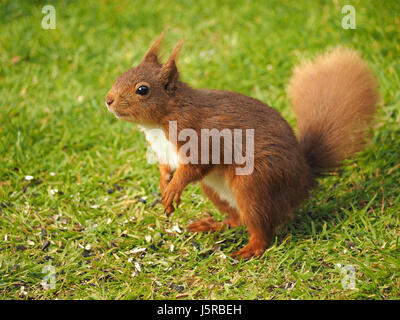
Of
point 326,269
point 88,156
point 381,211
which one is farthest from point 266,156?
point 88,156

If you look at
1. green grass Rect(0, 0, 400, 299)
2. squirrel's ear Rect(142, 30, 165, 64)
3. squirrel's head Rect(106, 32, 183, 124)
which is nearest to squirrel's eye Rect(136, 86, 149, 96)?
squirrel's head Rect(106, 32, 183, 124)

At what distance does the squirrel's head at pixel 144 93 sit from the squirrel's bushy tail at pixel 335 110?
0.92m

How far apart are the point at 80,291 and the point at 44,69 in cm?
290

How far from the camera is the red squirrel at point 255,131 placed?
2475 mm

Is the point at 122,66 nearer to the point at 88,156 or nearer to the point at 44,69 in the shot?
the point at 44,69

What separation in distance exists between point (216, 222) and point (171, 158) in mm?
641

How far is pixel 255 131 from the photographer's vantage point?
256 centimetres

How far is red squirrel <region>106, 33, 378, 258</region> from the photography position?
2475mm

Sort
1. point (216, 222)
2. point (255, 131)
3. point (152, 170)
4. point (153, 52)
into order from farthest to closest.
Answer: point (152, 170) < point (216, 222) < point (153, 52) < point (255, 131)

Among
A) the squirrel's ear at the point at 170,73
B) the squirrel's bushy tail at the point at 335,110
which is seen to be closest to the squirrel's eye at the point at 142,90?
the squirrel's ear at the point at 170,73

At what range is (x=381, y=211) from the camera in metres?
2.88

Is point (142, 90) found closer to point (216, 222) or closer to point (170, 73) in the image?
point (170, 73)

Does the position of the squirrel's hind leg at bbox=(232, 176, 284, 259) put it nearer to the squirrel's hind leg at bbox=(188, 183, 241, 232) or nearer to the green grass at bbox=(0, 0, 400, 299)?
the green grass at bbox=(0, 0, 400, 299)

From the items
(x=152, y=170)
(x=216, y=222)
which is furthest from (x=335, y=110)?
(x=152, y=170)
